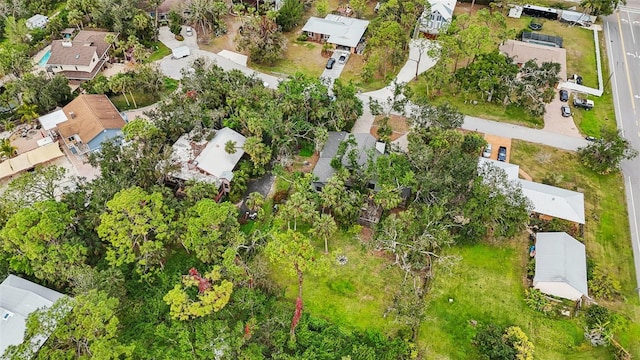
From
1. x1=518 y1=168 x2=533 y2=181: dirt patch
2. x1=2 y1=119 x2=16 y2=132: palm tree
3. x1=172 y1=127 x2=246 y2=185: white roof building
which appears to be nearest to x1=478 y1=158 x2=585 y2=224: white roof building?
x1=518 y1=168 x2=533 y2=181: dirt patch

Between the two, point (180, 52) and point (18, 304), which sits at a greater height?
point (180, 52)

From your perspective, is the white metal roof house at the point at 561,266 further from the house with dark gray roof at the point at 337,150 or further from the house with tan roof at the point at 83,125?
the house with tan roof at the point at 83,125

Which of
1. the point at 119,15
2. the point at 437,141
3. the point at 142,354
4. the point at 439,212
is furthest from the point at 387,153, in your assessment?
the point at 119,15

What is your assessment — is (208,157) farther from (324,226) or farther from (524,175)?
(524,175)

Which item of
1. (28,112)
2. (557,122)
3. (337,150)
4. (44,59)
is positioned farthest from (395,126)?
(44,59)

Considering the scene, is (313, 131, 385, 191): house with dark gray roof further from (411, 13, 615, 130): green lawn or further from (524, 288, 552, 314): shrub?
(524, 288, 552, 314): shrub
